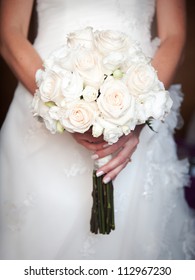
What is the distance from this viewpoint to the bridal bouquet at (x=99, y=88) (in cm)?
71

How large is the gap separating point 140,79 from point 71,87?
140mm

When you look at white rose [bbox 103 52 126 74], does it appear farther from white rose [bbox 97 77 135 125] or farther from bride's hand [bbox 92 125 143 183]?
bride's hand [bbox 92 125 143 183]

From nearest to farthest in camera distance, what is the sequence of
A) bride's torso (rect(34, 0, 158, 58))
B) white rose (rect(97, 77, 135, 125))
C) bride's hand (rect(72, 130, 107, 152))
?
white rose (rect(97, 77, 135, 125)), bride's hand (rect(72, 130, 107, 152)), bride's torso (rect(34, 0, 158, 58))

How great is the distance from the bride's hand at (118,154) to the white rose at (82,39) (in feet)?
0.77

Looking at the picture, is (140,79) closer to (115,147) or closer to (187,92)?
(115,147)

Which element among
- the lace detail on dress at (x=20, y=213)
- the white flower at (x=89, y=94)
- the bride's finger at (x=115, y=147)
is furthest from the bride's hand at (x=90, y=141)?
the lace detail on dress at (x=20, y=213)

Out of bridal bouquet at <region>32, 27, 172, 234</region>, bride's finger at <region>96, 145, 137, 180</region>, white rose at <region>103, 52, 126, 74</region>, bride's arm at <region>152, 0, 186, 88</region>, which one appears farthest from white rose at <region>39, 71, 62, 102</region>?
bride's arm at <region>152, 0, 186, 88</region>

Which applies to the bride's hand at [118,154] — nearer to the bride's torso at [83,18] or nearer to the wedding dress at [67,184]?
the wedding dress at [67,184]

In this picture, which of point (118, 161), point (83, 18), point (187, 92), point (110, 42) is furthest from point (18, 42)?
point (187, 92)

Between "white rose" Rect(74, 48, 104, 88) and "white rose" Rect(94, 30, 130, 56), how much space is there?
0.03 m

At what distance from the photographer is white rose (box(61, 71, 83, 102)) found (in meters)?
0.71

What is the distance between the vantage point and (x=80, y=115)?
0.71 m
